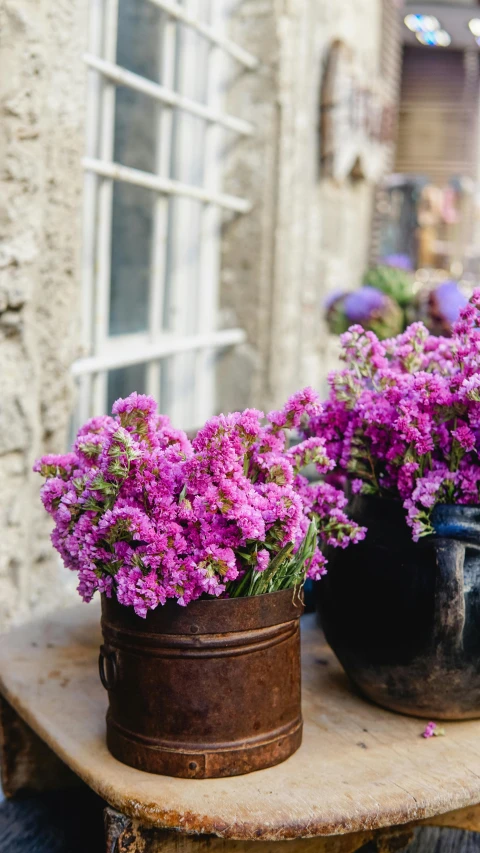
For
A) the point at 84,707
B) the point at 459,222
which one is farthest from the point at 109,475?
the point at 459,222

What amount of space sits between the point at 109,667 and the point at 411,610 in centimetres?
35

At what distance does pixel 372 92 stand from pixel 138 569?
11.8 feet

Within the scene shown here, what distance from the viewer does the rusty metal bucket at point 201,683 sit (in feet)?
3.26

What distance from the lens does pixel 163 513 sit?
3.18 ft

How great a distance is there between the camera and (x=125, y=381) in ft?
8.14

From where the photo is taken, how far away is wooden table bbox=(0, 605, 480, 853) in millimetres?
962

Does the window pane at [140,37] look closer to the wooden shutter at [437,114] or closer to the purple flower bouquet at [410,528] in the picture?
the purple flower bouquet at [410,528]

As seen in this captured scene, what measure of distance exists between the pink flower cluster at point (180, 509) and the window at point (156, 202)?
3.56 ft

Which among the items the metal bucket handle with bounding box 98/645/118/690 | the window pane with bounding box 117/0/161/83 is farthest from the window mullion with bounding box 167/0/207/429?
the metal bucket handle with bounding box 98/645/118/690

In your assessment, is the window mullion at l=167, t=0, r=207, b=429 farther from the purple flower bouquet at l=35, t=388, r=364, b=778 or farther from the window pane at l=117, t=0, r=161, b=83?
the purple flower bouquet at l=35, t=388, r=364, b=778

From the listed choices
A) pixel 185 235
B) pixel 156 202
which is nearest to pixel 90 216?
pixel 156 202

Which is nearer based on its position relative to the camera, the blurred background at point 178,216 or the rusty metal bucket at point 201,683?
the rusty metal bucket at point 201,683

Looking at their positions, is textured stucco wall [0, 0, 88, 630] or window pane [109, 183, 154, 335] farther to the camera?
window pane [109, 183, 154, 335]

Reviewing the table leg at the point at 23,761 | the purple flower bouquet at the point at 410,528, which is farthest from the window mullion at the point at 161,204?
the purple flower bouquet at the point at 410,528
